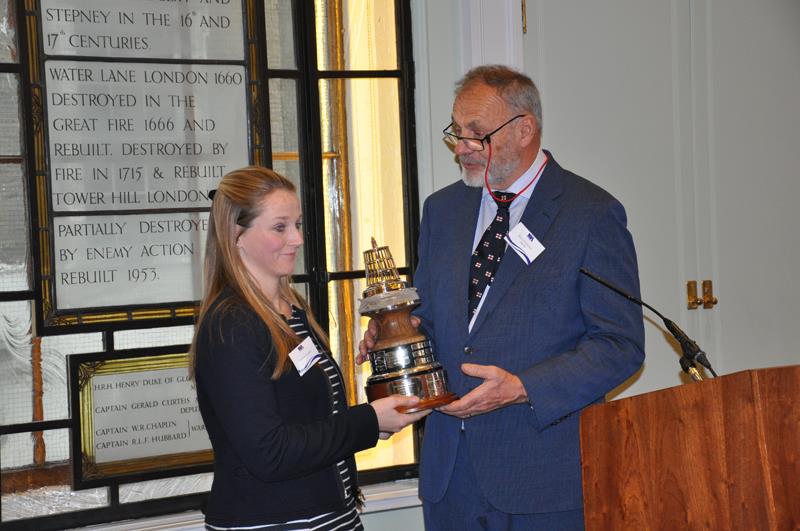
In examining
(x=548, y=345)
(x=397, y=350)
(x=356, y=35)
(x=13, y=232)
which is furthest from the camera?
(x=356, y=35)

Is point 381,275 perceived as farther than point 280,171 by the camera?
No

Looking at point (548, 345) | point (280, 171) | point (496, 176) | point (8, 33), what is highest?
point (8, 33)

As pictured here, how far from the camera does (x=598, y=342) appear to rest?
2.22m

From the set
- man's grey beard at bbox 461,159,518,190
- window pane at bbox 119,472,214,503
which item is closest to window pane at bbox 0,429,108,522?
window pane at bbox 119,472,214,503

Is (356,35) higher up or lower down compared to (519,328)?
higher up

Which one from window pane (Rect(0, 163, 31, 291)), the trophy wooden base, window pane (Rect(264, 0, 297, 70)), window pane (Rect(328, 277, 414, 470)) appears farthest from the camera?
window pane (Rect(328, 277, 414, 470))

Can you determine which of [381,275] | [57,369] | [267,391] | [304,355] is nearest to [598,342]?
[381,275]

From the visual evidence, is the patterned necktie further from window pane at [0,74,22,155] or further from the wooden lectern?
window pane at [0,74,22,155]

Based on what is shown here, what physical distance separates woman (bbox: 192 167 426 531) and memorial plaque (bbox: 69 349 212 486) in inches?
50.3

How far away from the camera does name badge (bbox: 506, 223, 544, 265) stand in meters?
2.29

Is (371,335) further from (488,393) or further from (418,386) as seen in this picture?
(488,393)

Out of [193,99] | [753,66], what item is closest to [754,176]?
[753,66]

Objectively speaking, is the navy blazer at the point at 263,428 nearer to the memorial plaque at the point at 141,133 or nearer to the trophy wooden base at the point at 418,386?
the trophy wooden base at the point at 418,386

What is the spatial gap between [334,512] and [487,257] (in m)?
0.76
